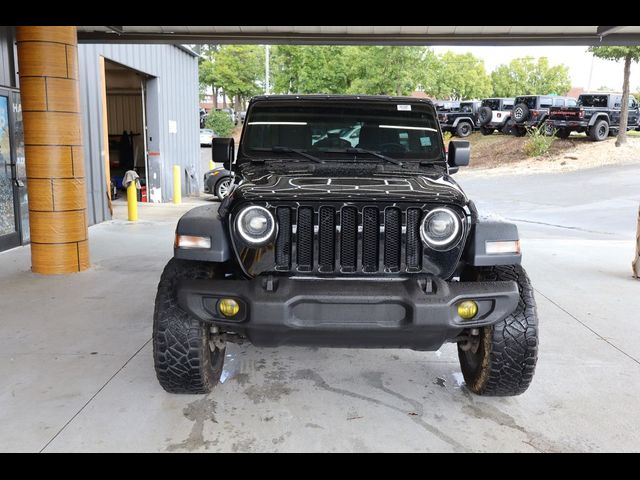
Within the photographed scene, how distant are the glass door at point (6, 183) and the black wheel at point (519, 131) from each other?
72.4ft

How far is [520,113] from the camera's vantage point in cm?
2484

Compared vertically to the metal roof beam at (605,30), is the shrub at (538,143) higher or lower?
lower

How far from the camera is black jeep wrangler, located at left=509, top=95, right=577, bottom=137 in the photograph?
2431 centimetres

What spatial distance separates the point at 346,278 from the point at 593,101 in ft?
75.4

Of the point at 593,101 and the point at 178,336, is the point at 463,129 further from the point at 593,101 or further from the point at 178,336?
the point at 178,336

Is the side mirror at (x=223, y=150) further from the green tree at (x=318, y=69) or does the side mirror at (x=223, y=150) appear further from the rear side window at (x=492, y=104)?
the green tree at (x=318, y=69)

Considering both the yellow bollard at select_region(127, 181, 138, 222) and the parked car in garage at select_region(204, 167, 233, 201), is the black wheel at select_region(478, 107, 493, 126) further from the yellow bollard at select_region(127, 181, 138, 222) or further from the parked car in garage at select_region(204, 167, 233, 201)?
the yellow bollard at select_region(127, 181, 138, 222)

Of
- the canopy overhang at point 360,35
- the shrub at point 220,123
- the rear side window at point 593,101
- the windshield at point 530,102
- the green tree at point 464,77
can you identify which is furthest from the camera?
the green tree at point 464,77

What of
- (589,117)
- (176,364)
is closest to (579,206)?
(589,117)

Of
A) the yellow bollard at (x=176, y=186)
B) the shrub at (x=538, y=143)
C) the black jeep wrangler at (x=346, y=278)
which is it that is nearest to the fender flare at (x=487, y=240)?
the black jeep wrangler at (x=346, y=278)

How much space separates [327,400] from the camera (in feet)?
11.5

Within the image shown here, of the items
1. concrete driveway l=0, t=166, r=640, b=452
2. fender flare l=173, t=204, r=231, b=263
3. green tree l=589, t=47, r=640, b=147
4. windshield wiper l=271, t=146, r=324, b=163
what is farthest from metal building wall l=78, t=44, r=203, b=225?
green tree l=589, t=47, r=640, b=147

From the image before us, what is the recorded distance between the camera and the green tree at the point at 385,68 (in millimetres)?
27875
